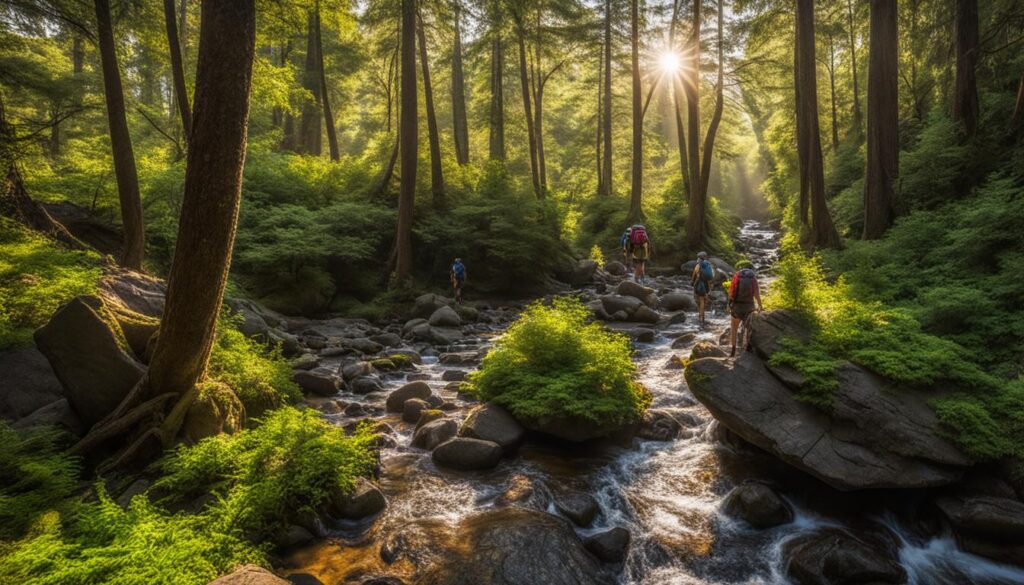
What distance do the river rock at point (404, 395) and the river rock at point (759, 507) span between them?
530 centimetres

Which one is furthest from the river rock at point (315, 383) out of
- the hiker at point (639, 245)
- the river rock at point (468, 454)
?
the hiker at point (639, 245)

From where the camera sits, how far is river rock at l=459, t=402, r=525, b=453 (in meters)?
6.96

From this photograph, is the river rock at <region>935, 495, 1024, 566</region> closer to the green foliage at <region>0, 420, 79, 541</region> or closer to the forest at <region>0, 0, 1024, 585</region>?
the forest at <region>0, 0, 1024, 585</region>

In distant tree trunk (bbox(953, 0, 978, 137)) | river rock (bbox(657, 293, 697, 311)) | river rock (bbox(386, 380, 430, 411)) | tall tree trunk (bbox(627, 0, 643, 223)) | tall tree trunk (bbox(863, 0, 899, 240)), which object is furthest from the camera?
tall tree trunk (bbox(627, 0, 643, 223))

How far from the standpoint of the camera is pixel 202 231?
16.6 ft

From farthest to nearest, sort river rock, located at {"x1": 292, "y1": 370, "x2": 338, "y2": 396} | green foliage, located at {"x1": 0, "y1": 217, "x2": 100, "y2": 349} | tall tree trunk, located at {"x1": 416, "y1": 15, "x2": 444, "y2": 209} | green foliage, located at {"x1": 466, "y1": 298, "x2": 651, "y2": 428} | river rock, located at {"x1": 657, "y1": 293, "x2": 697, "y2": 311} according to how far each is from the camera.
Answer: tall tree trunk, located at {"x1": 416, "y1": 15, "x2": 444, "y2": 209}
river rock, located at {"x1": 657, "y1": 293, "x2": 697, "y2": 311}
river rock, located at {"x1": 292, "y1": 370, "x2": 338, "y2": 396}
green foliage, located at {"x1": 466, "y1": 298, "x2": 651, "y2": 428}
green foliage, located at {"x1": 0, "y1": 217, "x2": 100, "y2": 349}

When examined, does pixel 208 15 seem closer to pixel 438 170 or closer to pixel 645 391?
pixel 645 391

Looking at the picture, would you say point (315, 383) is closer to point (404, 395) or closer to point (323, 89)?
point (404, 395)

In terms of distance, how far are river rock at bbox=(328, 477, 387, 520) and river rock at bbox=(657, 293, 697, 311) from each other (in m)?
12.6

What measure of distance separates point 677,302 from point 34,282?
15393mm

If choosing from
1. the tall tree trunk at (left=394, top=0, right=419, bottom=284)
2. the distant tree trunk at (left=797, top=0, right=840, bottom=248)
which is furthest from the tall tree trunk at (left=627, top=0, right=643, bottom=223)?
the tall tree trunk at (left=394, top=0, right=419, bottom=284)

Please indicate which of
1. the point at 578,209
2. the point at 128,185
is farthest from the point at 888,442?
the point at 578,209

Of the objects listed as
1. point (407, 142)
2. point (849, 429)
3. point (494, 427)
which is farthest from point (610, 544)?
point (407, 142)

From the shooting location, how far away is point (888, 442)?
5.33 meters
